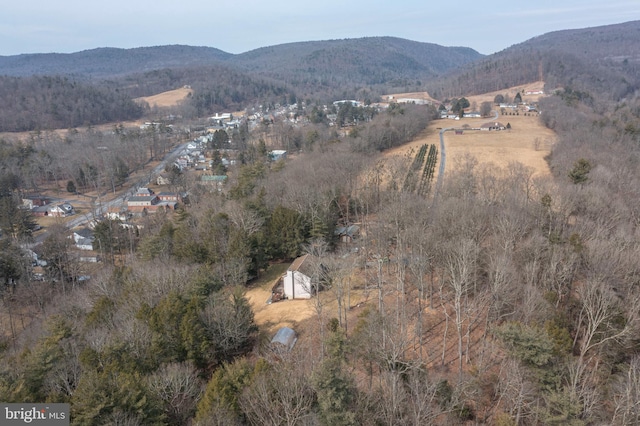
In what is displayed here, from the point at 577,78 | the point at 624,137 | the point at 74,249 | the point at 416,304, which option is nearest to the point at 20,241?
the point at 74,249

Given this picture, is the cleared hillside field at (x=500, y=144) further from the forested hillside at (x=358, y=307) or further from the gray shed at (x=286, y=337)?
the gray shed at (x=286, y=337)

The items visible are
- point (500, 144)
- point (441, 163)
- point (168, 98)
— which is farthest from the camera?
point (168, 98)

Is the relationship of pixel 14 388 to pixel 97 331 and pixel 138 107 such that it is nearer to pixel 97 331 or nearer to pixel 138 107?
pixel 97 331

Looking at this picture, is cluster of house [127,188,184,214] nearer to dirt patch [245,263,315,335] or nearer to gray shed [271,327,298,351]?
dirt patch [245,263,315,335]

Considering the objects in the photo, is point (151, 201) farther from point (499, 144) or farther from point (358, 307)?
point (499, 144)

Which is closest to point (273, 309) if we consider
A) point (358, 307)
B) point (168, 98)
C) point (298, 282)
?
point (298, 282)

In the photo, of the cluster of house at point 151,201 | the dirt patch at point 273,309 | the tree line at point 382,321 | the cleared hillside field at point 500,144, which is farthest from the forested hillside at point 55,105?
the dirt patch at point 273,309

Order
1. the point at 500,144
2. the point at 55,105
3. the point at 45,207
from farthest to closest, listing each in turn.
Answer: the point at 55,105 < the point at 500,144 < the point at 45,207

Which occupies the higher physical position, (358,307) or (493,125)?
(493,125)

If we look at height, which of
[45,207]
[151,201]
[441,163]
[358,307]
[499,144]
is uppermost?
[499,144]
